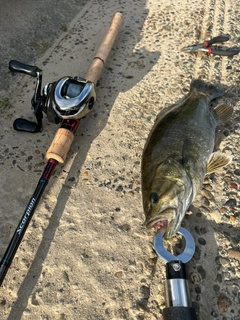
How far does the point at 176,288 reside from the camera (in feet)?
6.89

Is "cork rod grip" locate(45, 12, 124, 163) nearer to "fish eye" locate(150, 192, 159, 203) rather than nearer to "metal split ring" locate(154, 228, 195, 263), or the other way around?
"fish eye" locate(150, 192, 159, 203)

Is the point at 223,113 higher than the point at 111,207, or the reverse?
the point at 223,113

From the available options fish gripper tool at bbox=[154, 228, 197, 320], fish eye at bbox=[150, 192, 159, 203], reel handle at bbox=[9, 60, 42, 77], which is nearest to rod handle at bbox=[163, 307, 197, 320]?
fish gripper tool at bbox=[154, 228, 197, 320]

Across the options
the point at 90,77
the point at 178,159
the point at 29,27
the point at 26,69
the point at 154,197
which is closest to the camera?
the point at 154,197

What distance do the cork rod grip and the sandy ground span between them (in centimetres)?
25

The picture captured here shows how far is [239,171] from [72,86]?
169 centimetres

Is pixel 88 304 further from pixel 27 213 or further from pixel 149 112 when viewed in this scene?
pixel 149 112

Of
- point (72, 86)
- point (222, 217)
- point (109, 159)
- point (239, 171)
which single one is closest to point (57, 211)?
point (109, 159)

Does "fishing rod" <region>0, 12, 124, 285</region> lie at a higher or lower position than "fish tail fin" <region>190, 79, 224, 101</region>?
lower

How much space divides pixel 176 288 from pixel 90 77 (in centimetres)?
228

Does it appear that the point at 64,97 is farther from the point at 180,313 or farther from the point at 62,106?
the point at 180,313

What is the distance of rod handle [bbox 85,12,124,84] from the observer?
351 cm

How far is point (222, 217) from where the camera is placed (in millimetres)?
2717

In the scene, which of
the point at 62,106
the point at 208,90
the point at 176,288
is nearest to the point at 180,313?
the point at 176,288
